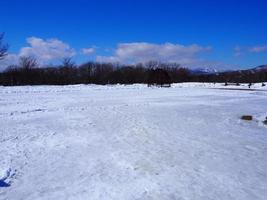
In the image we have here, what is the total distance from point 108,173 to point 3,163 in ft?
8.83

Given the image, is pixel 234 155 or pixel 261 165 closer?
pixel 261 165

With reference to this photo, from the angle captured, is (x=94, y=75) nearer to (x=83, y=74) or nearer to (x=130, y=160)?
(x=83, y=74)

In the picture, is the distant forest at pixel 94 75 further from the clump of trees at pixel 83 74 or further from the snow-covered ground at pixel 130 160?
the snow-covered ground at pixel 130 160

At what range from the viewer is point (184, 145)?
34.1ft

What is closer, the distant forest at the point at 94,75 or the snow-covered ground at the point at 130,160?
the snow-covered ground at the point at 130,160

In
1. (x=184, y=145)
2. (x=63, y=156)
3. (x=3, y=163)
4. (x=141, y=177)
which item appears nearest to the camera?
(x=141, y=177)

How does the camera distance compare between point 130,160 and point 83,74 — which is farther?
point 83,74

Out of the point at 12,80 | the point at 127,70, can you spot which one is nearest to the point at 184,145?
the point at 12,80

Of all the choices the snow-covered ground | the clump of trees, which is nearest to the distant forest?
the clump of trees

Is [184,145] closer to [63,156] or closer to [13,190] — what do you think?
[63,156]

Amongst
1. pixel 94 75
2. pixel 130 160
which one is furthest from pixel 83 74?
pixel 130 160

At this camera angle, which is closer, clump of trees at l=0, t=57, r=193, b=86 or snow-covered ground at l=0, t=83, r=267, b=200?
snow-covered ground at l=0, t=83, r=267, b=200

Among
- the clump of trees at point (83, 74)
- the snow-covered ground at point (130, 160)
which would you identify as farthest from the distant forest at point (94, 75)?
the snow-covered ground at point (130, 160)

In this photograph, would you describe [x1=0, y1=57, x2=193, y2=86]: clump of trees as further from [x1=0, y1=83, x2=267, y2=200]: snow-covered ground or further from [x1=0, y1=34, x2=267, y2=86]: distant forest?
[x1=0, y1=83, x2=267, y2=200]: snow-covered ground
